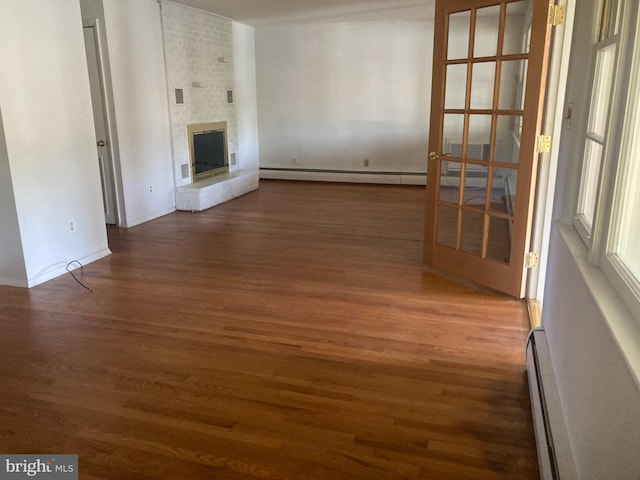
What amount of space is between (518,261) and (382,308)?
95cm

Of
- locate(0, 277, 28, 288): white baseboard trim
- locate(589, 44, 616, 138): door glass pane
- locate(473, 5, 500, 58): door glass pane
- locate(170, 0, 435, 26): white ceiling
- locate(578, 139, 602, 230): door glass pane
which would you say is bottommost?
locate(0, 277, 28, 288): white baseboard trim

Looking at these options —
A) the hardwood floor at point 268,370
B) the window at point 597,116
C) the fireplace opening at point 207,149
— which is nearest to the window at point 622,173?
the window at point 597,116

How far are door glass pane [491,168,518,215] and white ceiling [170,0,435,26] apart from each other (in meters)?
3.41

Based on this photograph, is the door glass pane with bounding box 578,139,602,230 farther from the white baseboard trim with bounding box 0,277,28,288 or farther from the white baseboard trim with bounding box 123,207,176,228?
the white baseboard trim with bounding box 123,207,176,228

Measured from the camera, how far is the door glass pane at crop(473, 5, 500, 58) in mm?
3281

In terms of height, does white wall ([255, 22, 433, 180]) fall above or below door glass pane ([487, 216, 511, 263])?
above

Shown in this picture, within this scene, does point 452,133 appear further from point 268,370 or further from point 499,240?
point 268,370

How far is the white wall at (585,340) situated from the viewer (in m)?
1.21

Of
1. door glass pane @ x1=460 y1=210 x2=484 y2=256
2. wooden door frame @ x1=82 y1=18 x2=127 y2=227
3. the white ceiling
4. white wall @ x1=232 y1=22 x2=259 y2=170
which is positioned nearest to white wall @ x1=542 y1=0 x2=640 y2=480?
door glass pane @ x1=460 y1=210 x2=484 y2=256

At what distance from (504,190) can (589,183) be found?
1.38 meters

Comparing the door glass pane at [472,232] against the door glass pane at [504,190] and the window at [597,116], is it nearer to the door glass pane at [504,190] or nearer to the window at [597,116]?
the door glass pane at [504,190]

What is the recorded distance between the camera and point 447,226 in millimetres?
3918

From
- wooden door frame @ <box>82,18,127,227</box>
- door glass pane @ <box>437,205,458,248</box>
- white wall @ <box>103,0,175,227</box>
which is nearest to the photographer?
door glass pane @ <box>437,205,458,248</box>

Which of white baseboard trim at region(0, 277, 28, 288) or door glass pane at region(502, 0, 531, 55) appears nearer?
door glass pane at region(502, 0, 531, 55)
